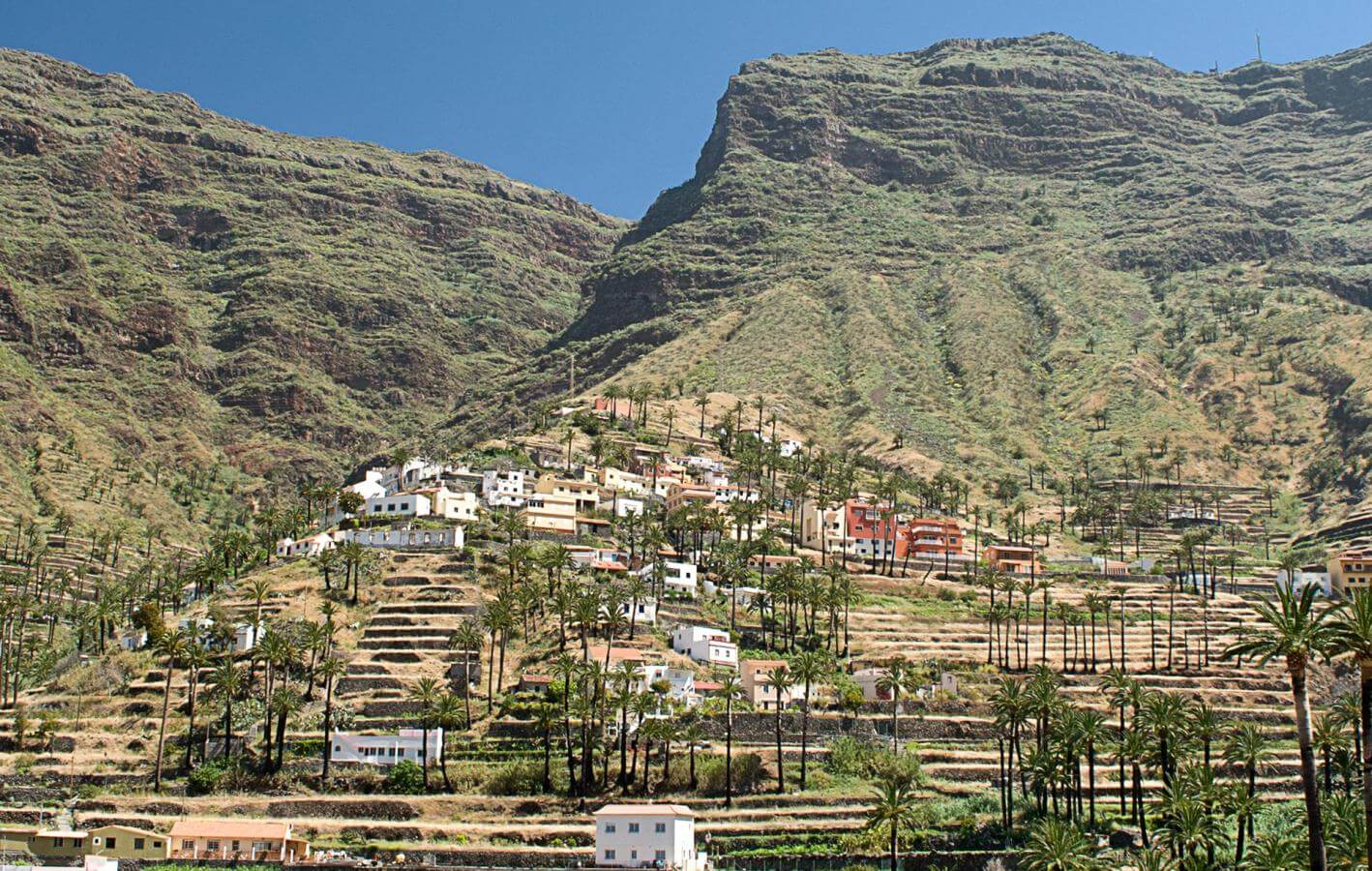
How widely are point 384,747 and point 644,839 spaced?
2354 cm

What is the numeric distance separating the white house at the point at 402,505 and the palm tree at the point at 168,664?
1276 inches

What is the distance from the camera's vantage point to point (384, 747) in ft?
320

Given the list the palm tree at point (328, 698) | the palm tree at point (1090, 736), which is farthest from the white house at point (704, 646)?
the palm tree at point (1090, 736)

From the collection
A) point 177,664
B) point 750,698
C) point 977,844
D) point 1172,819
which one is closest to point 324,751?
point 177,664

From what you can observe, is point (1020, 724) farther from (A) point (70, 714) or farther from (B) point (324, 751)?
(A) point (70, 714)

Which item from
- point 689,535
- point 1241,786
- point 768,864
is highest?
point 689,535

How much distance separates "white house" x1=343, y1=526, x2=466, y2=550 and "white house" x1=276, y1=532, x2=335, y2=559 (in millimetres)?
2553

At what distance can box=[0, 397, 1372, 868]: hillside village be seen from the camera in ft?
286

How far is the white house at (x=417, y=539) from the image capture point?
434 ft

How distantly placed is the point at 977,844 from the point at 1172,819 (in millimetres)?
14946

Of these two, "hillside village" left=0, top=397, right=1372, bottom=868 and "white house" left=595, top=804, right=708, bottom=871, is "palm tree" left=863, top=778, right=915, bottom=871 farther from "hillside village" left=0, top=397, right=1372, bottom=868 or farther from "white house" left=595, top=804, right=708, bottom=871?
"white house" left=595, top=804, right=708, bottom=871

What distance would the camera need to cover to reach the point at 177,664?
357 ft

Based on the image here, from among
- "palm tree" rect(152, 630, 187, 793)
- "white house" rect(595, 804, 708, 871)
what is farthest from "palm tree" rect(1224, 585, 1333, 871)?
"palm tree" rect(152, 630, 187, 793)

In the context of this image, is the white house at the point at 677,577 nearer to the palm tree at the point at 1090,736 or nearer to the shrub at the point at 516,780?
the shrub at the point at 516,780
